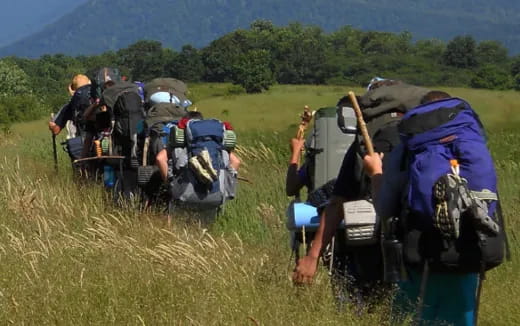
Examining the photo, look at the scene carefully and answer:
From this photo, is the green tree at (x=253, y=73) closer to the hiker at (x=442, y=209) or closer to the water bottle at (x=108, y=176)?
the water bottle at (x=108, y=176)

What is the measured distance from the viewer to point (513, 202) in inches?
386

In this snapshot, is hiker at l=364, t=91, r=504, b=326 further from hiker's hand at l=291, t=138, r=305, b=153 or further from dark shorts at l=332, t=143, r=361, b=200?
hiker's hand at l=291, t=138, r=305, b=153

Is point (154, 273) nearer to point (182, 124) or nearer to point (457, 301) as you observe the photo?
point (457, 301)

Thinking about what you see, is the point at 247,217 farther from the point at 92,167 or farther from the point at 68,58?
the point at 68,58

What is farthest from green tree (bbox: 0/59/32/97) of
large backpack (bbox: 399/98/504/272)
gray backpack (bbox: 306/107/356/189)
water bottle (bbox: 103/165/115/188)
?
large backpack (bbox: 399/98/504/272)

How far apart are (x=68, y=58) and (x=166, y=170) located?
12323 cm

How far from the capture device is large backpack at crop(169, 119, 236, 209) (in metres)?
7.70

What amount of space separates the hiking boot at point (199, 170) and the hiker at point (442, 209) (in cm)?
362

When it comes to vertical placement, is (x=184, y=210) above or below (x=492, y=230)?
below

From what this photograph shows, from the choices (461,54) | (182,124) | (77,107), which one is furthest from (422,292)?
(461,54)

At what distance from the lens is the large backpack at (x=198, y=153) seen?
25.3ft

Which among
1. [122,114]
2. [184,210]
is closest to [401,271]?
[184,210]

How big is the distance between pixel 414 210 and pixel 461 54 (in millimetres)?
118091

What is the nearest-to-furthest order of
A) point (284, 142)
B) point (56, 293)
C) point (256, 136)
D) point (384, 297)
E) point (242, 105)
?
point (384, 297) → point (56, 293) → point (284, 142) → point (256, 136) → point (242, 105)
